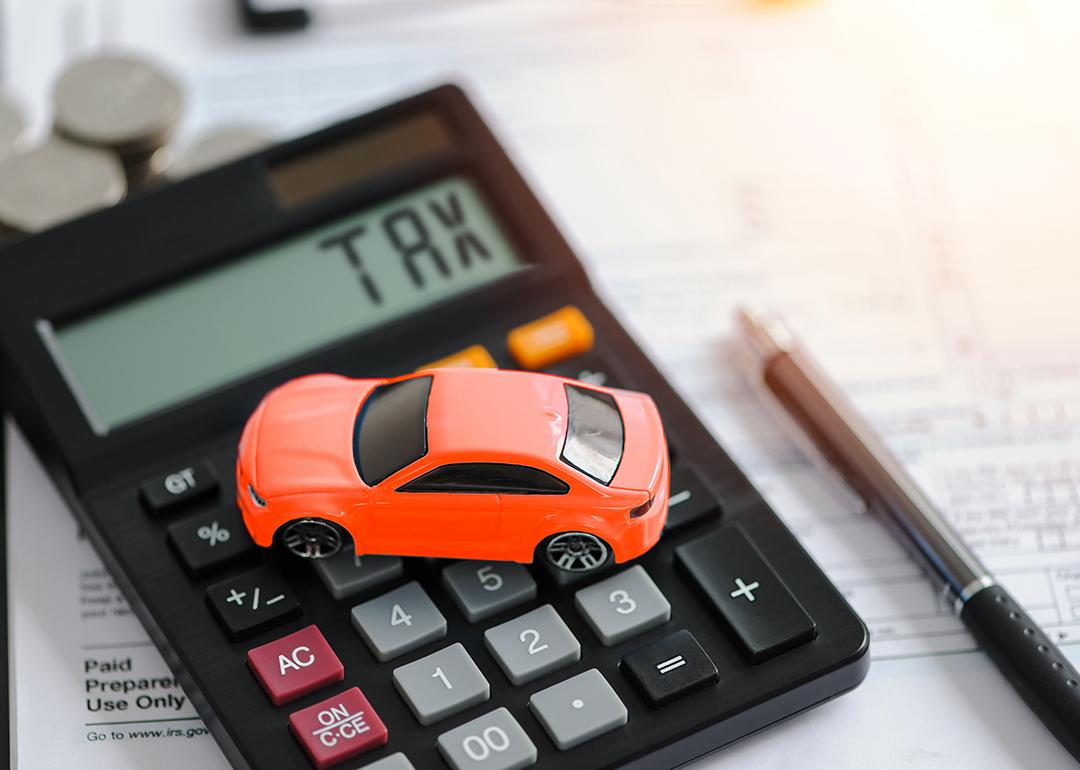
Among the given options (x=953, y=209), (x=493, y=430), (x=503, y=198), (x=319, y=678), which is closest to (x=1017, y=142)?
(x=953, y=209)

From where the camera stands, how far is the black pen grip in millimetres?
668

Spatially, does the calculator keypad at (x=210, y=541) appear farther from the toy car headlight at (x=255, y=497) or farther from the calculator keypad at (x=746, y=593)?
the calculator keypad at (x=746, y=593)

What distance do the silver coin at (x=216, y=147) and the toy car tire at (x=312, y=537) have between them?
0.35 metres

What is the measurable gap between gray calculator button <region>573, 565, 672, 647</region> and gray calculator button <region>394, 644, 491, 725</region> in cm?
6

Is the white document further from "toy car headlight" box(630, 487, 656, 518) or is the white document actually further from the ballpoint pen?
"toy car headlight" box(630, 487, 656, 518)

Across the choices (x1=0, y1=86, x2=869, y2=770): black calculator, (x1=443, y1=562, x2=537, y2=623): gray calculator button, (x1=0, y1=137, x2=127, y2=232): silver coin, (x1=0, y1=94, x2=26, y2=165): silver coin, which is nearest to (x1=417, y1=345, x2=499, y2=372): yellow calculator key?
(x1=0, y1=86, x2=869, y2=770): black calculator

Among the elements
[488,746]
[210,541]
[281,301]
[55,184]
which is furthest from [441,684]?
[55,184]

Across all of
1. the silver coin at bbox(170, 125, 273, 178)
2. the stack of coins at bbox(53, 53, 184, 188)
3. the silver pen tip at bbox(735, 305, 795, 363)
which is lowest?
the silver pen tip at bbox(735, 305, 795, 363)

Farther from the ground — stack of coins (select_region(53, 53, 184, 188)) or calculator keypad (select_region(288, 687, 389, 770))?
stack of coins (select_region(53, 53, 184, 188))

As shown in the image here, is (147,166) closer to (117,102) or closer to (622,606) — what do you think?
Answer: (117,102)

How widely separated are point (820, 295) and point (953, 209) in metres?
0.13

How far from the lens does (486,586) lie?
663mm

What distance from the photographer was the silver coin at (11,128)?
3.05ft

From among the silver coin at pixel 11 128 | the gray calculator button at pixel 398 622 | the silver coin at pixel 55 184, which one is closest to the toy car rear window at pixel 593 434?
the gray calculator button at pixel 398 622
